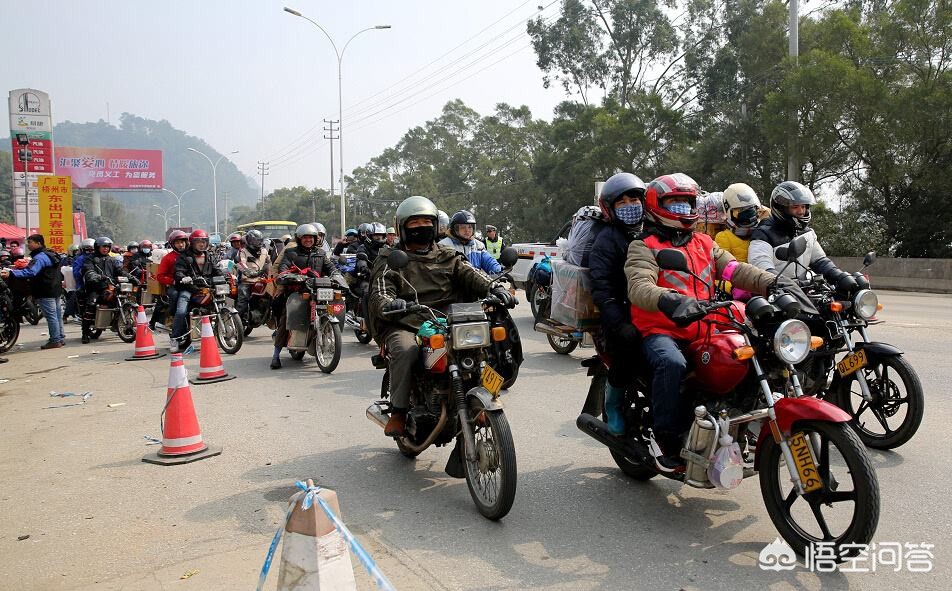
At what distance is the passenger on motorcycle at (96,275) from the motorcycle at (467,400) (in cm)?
1130

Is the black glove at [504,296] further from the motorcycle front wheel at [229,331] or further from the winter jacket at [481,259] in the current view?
the motorcycle front wheel at [229,331]

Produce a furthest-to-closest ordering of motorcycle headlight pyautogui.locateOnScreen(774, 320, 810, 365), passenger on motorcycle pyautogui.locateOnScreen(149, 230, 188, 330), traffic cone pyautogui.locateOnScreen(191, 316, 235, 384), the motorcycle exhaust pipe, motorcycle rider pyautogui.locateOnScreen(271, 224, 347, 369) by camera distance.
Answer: passenger on motorcycle pyautogui.locateOnScreen(149, 230, 188, 330) → motorcycle rider pyautogui.locateOnScreen(271, 224, 347, 369) → traffic cone pyautogui.locateOnScreen(191, 316, 235, 384) → the motorcycle exhaust pipe → motorcycle headlight pyautogui.locateOnScreen(774, 320, 810, 365)

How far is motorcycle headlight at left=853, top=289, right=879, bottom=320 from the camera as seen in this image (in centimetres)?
545

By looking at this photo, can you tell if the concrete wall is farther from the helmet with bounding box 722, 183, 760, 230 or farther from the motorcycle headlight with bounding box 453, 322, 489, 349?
the motorcycle headlight with bounding box 453, 322, 489, 349

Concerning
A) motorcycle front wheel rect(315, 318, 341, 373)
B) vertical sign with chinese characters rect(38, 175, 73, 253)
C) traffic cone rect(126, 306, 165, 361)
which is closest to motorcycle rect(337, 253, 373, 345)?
motorcycle front wheel rect(315, 318, 341, 373)

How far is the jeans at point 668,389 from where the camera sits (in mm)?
4062

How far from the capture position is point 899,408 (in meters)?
5.61

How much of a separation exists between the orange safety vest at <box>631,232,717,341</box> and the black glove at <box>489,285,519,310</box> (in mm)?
917

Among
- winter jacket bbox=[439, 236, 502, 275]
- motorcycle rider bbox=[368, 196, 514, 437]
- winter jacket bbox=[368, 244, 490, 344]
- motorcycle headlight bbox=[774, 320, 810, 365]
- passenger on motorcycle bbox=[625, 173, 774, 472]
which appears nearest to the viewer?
motorcycle headlight bbox=[774, 320, 810, 365]

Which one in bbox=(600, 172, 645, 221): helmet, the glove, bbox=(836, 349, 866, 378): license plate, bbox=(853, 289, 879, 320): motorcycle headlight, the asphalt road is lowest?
the asphalt road

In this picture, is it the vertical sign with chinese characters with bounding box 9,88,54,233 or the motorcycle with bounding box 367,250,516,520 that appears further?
the vertical sign with chinese characters with bounding box 9,88,54,233

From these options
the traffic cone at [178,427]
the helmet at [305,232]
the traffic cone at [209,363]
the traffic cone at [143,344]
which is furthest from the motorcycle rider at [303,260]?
the traffic cone at [178,427]

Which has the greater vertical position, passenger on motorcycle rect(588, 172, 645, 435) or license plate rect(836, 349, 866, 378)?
passenger on motorcycle rect(588, 172, 645, 435)

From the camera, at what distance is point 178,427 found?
6020mm
